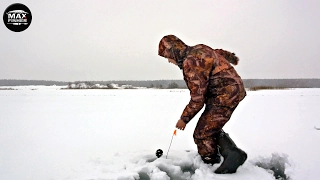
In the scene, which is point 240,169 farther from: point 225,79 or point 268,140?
point 268,140

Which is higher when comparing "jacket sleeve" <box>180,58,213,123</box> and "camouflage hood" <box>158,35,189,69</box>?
"camouflage hood" <box>158,35,189,69</box>

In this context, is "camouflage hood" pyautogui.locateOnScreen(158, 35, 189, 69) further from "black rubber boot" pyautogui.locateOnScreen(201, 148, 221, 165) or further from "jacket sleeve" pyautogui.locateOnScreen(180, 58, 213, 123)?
"black rubber boot" pyautogui.locateOnScreen(201, 148, 221, 165)

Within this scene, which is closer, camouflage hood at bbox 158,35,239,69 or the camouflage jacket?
the camouflage jacket

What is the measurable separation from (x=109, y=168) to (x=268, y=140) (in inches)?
106

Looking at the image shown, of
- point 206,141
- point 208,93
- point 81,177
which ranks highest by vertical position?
point 208,93

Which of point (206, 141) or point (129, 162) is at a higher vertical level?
point (206, 141)

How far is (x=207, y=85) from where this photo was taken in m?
3.02

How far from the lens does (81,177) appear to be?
2998 mm

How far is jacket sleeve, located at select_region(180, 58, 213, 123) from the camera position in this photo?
2975 mm

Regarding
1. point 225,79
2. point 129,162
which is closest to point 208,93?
point 225,79

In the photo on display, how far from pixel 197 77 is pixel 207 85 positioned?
14 cm

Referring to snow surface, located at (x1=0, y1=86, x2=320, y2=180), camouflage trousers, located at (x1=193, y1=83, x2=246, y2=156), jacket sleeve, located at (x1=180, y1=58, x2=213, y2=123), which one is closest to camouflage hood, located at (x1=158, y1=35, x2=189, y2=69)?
jacket sleeve, located at (x1=180, y1=58, x2=213, y2=123)

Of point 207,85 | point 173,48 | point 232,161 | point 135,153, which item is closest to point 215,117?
point 207,85

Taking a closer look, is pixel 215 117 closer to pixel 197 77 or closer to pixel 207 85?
pixel 207 85
